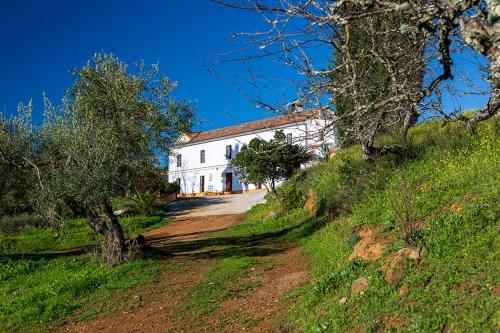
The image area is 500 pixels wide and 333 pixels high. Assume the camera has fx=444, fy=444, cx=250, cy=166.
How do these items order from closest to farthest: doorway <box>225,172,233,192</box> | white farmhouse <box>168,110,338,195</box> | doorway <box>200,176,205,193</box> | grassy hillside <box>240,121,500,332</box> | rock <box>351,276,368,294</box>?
grassy hillside <box>240,121,500,332</box> < rock <box>351,276,368,294</box> < white farmhouse <box>168,110,338,195</box> < doorway <box>225,172,233,192</box> < doorway <box>200,176,205,193</box>

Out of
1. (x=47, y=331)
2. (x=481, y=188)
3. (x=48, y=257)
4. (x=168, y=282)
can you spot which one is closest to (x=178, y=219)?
(x=48, y=257)

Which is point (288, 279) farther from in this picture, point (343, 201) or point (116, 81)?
point (116, 81)

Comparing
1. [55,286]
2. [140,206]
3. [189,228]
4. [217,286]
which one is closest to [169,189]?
[140,206]

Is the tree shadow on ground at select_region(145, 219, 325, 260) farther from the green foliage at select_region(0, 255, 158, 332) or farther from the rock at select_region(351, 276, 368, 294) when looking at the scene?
the rock at select_region(351, 276, 368, 294)

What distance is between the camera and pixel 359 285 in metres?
6.79

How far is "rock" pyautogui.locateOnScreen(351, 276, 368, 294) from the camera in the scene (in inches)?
263

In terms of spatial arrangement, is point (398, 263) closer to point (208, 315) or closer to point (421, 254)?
point (421, 254)

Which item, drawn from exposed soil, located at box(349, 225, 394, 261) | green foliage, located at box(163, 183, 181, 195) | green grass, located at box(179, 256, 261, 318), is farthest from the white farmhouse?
exposed soil, located at box(349, 225, 394, 261)

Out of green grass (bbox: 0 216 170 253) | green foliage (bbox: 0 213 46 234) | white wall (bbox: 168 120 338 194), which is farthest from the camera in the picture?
white wall (bbox: 168 120 338 194)

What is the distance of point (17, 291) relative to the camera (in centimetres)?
1160

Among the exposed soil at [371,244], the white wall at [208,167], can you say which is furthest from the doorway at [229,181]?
the exposed soil at [371,244]

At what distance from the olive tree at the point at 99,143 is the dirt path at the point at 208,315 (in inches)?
107

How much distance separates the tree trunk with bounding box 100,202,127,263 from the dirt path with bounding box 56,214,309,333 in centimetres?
137

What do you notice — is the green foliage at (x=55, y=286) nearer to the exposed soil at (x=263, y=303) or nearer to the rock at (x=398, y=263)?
the exposed soil at (x=263, y=303)
